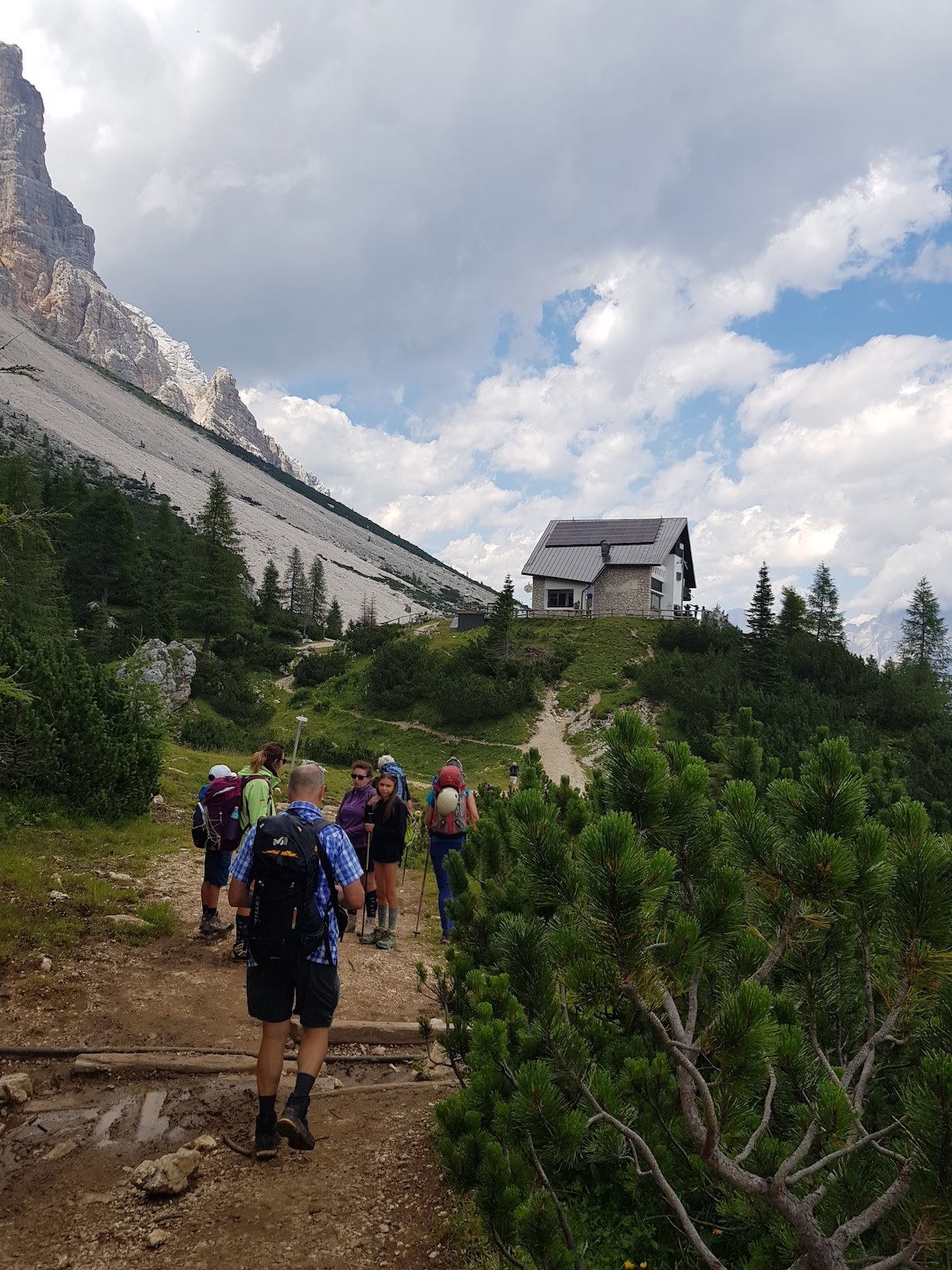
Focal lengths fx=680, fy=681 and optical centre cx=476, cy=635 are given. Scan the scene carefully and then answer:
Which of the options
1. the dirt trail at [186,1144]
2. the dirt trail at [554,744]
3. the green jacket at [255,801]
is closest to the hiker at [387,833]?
the green jacket at [255,801]

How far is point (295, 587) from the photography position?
85750mm

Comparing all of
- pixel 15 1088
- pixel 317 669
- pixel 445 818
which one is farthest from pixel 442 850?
pixel 317 669

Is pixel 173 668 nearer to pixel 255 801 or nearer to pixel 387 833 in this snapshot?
pixel 387 833

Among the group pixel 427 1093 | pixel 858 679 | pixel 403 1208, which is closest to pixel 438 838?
pixel 427 1093

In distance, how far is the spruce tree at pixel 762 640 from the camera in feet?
112

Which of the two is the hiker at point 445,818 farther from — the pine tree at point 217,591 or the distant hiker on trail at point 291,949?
the pine tree at point 217,591

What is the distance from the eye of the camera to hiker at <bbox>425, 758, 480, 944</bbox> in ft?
26.2

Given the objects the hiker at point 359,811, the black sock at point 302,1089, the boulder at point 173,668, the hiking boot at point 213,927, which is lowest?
the hiking boot at point 213,927

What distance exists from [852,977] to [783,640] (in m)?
37.0

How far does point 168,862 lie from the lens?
10.3 metres

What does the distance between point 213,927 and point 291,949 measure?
4228 mm

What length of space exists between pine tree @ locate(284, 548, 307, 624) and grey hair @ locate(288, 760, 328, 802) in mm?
64197

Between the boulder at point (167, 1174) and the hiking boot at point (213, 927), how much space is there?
3807 millimetres

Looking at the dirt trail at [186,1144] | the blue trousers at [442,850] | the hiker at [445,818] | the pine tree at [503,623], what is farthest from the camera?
the pine tree at [503,623]
